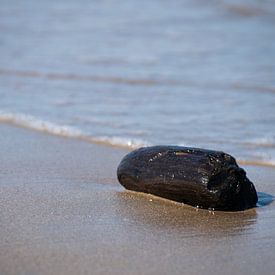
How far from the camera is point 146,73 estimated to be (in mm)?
7418

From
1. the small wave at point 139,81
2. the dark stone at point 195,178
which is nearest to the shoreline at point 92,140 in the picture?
the dark stone at point 195,178

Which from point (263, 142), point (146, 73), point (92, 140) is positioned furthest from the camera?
point (146, 73)

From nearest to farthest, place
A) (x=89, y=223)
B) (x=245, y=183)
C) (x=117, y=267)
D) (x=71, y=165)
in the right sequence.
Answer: (x=117, y=267) < (x=89, y=223) < (x=245, y=183) < (x=71, y=165)

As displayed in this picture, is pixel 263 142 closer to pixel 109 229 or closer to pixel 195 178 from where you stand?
pixel 195 178

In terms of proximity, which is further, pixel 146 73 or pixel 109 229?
pixel 146 73

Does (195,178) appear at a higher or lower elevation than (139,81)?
higher

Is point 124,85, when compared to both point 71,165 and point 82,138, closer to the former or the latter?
point 82,138

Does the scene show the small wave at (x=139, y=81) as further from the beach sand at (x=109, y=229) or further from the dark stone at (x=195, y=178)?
the dark stone at (x=195, y=178)

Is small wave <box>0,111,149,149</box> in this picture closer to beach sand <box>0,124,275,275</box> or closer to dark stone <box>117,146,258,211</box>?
beach sand <box>0,124,275,275</box>

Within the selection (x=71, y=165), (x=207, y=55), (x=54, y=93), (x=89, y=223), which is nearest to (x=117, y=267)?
(x=89, y=223)

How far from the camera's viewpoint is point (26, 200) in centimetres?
398

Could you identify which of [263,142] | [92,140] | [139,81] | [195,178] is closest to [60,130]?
[92,140]

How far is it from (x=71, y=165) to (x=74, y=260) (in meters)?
1.60

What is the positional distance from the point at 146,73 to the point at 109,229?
396 cm
